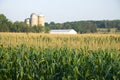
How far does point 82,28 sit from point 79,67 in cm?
6463

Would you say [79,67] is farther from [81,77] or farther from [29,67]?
[29,67]

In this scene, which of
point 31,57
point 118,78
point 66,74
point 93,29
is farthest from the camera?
point 93,29

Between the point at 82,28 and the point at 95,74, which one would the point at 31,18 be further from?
the point at 95,74

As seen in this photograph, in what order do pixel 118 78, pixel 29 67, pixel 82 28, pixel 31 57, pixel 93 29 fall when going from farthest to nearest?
pixel 82 28 → pixel 93 29 → pixel 31 57 → pixel 29 67 → pixel 118 78

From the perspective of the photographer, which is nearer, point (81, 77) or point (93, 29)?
point (81, 77)

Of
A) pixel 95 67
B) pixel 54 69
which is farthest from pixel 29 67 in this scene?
pixel 95 67

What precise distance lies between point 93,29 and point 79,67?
5941 cm

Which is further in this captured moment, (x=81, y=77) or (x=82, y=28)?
(x=82, y=28)

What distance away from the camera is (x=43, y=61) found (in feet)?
21.3

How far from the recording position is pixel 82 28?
7012 cm

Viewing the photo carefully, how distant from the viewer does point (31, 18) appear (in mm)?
70562

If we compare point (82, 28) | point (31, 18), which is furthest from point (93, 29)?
point (31, 18)

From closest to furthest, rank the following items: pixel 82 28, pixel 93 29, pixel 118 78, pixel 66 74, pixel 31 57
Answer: pixel 118 78, pixel 66 74, pixel 31 57, pixel 93 29, pixel 82 28

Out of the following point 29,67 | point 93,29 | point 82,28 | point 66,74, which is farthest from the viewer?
point 82,28
